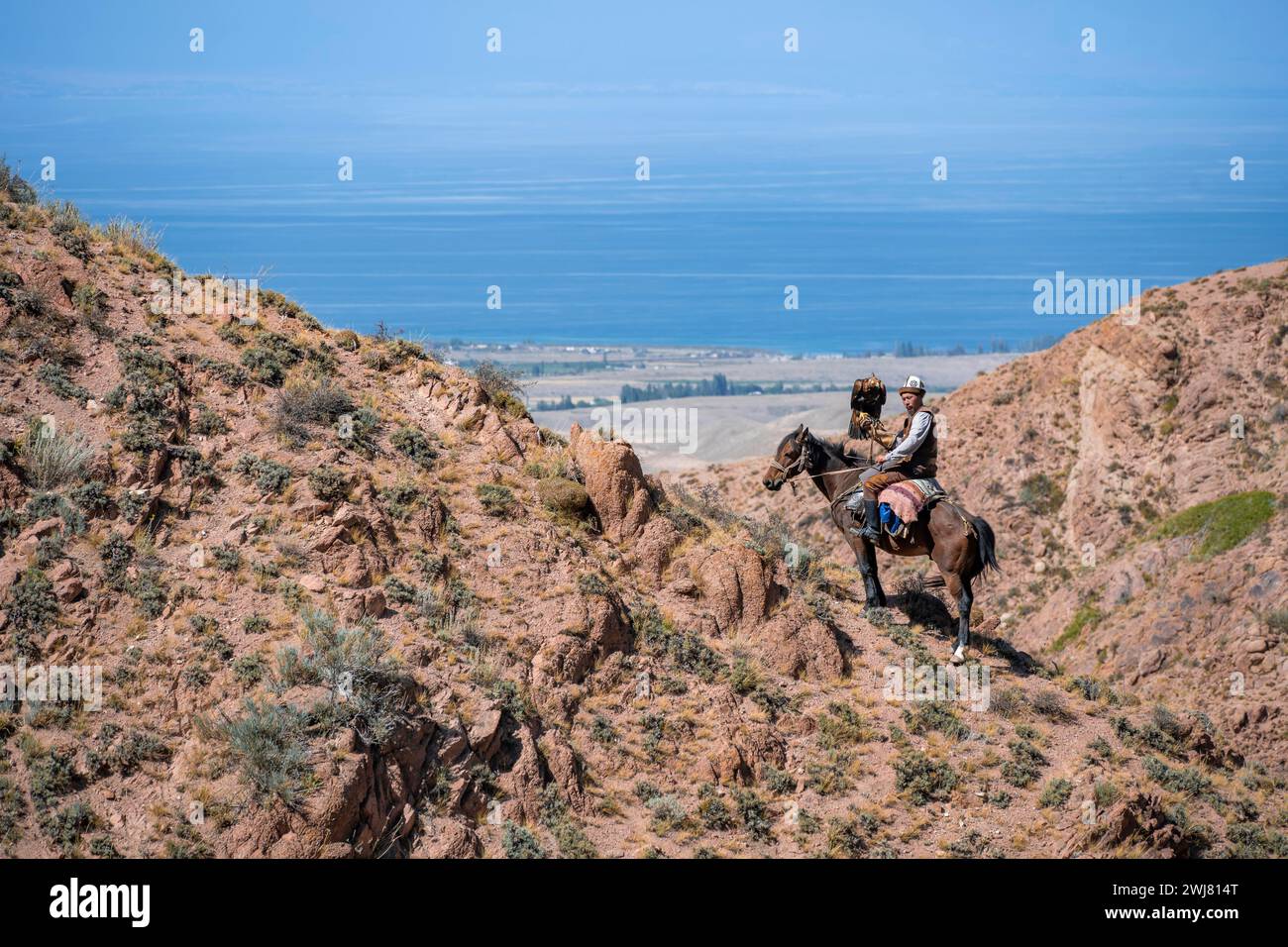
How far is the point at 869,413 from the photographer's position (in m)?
22.1

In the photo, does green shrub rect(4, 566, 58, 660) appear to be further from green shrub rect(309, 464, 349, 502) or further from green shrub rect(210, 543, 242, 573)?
green shrub rect(309, 464, 349, 502)

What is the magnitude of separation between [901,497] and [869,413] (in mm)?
1783

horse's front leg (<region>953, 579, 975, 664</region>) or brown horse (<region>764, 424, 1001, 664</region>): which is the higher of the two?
brown horse (<region>764, 424, 1001, 664</region>)

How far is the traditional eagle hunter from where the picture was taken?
68.7 feet

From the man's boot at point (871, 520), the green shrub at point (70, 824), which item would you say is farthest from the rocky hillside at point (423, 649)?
the man's boot at point (871, 520)

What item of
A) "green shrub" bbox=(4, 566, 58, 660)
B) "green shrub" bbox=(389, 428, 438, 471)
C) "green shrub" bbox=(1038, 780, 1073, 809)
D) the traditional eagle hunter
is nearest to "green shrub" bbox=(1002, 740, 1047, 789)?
"green shrub" bbox=(1038, 780, 1073, 809)

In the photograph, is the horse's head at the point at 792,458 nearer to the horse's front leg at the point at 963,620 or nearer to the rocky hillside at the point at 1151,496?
the horse's front leg at the point at 963,620

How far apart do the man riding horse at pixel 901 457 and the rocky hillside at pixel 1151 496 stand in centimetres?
1056

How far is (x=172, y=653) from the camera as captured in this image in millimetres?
16406

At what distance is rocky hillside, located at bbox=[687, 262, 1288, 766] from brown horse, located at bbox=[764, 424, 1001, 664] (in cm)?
942

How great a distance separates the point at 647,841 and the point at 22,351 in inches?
450

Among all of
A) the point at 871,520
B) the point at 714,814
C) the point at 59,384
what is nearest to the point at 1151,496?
the point at 871,520

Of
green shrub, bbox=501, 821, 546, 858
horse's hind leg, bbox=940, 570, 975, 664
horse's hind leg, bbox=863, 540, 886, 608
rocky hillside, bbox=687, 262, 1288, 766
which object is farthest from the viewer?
rocky hillside, bbox=687, 262, 1288, 766

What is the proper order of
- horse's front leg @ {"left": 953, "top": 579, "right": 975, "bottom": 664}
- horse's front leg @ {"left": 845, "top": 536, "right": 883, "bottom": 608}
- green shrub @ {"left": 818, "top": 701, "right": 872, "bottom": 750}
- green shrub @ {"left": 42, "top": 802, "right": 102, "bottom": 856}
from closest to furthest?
green shrub @ {"left": 42, "top": 802, "right": 102, "bottom": 856} < green shrub @ {"left": 818, "top": 701, "right": 872, "bottom": 750} < horse's front leg @ {"left": 953, "top": 579, "right": 975, "bottom": 664} < horse's front leg @ {"left": 845, "top": 536, "right": 883, "bottom": 608}
